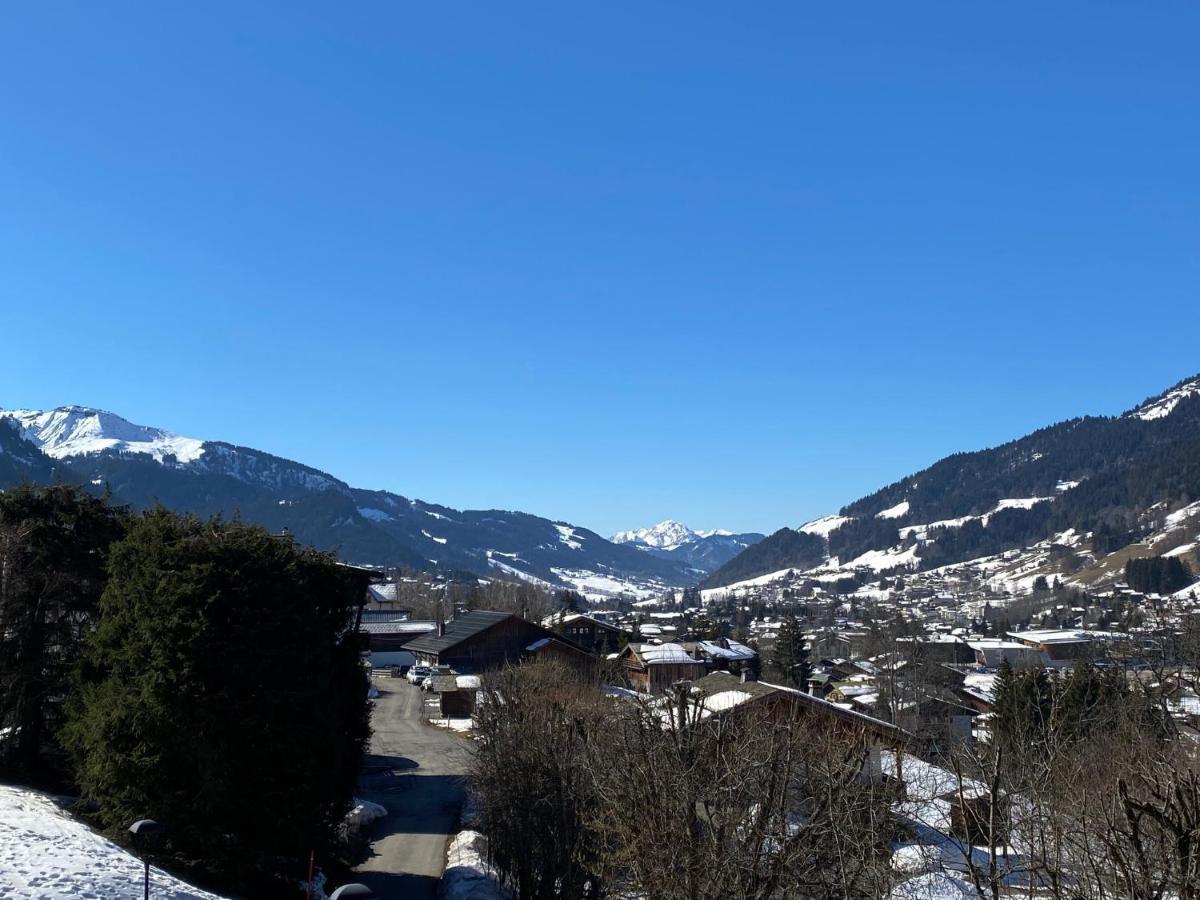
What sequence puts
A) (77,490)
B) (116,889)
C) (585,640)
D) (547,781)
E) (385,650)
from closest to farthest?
(116,889), (547,781), (77,490), (585,640), (385,650)

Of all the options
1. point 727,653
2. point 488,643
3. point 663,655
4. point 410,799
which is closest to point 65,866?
point 410,799

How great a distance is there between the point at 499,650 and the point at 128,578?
5261 cm

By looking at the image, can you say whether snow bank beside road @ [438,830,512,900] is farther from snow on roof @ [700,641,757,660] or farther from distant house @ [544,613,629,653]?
distant house @ [544,613,629,653]

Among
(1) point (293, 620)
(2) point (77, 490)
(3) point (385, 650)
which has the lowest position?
(3) point (385, 650)

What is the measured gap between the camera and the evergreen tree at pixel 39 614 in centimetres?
2364

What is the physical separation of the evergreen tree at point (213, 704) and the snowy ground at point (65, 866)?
1342mm

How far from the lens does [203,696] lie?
62.8 feet

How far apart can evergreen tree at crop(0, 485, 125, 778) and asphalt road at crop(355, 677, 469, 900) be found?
9.43 metres

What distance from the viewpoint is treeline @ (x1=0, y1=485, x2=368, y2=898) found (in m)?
19.1

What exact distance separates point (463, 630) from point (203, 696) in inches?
2237

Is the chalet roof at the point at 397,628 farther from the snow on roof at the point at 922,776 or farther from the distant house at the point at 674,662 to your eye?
the snow on roof at the point at 922,776

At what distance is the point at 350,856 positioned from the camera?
23.4m

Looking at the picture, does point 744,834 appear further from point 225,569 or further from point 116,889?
point 225,569

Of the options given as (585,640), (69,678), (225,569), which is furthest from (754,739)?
(585,640)
